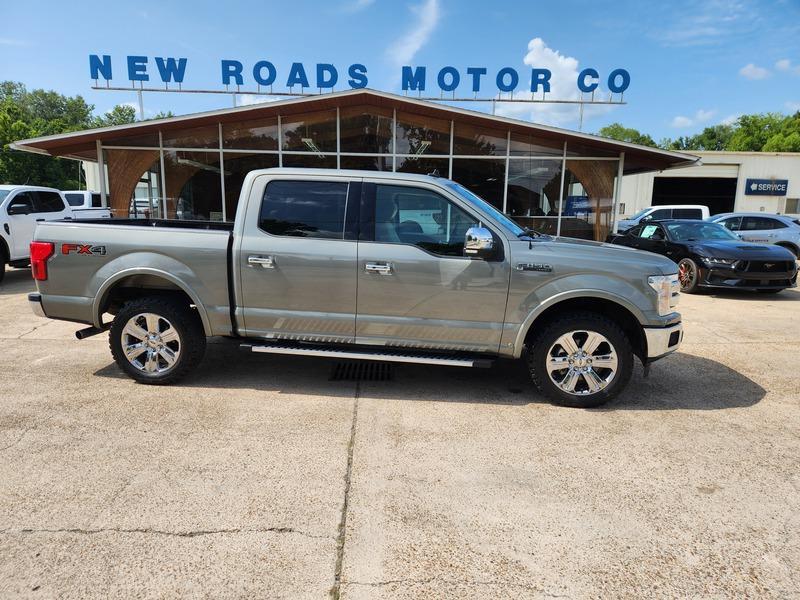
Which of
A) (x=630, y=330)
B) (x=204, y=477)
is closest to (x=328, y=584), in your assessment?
(x=204, y=477)

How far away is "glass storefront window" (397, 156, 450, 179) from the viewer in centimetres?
1497

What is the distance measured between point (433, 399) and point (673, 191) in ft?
125

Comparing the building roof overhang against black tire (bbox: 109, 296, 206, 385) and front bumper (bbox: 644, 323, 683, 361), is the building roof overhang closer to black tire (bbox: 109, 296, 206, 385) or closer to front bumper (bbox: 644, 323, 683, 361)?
black tire (bbox: 109, 296, 206, 385)

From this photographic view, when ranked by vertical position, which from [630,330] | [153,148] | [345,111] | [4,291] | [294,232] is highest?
[345,111]

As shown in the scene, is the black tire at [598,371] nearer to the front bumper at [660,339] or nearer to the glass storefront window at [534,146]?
the front bumper at [660,339]

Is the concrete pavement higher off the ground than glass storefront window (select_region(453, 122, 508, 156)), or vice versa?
glass storefront window (select_region(453, 122, 508, 156))

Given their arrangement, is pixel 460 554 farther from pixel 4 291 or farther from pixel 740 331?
pixel 4 291

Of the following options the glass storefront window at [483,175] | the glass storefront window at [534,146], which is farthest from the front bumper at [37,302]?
the glass storefront window at [534,146]

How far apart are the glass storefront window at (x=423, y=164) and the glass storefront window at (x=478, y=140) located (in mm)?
498

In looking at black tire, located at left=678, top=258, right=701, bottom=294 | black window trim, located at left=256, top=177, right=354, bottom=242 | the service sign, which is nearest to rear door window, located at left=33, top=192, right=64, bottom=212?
black window trim, located at left=256, top=177, right=354, bottom=242

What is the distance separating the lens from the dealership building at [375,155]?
14.1 meters

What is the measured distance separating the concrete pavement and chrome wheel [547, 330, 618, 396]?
25 cm

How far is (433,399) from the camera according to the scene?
15.3 ft

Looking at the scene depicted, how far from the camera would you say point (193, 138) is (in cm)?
1441
